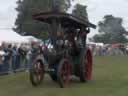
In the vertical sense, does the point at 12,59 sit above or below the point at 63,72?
above

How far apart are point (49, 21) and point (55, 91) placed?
2895 mm

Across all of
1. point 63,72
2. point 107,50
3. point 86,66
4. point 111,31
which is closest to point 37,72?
point 63,72

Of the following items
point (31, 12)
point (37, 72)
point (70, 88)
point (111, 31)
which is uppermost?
point (31, 12)

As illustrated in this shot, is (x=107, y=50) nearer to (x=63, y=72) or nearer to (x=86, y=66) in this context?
(x=86, y=66)

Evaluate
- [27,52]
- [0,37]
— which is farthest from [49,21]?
[0,37]

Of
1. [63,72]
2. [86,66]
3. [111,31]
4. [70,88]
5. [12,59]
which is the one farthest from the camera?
[111,31]

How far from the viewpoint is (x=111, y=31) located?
10331cm

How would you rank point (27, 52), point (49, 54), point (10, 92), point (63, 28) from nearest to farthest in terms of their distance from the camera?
1. point (10, 92)
2. point (49, 54)
3. point (63, 28)
4. point (27, 52)

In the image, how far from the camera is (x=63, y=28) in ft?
49.6

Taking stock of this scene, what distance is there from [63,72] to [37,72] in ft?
2.97

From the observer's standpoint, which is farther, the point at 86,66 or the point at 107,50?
the point at 107,50

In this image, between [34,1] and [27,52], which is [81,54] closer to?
[27,52]

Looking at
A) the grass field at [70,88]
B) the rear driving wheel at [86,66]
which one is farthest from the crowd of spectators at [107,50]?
the grass field at [70,88]

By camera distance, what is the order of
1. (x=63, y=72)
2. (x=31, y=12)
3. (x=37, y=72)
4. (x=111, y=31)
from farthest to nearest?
(x=111, y=31) → (x=31, y=12) → (x=37, y=72) → (x=63, y=72)
